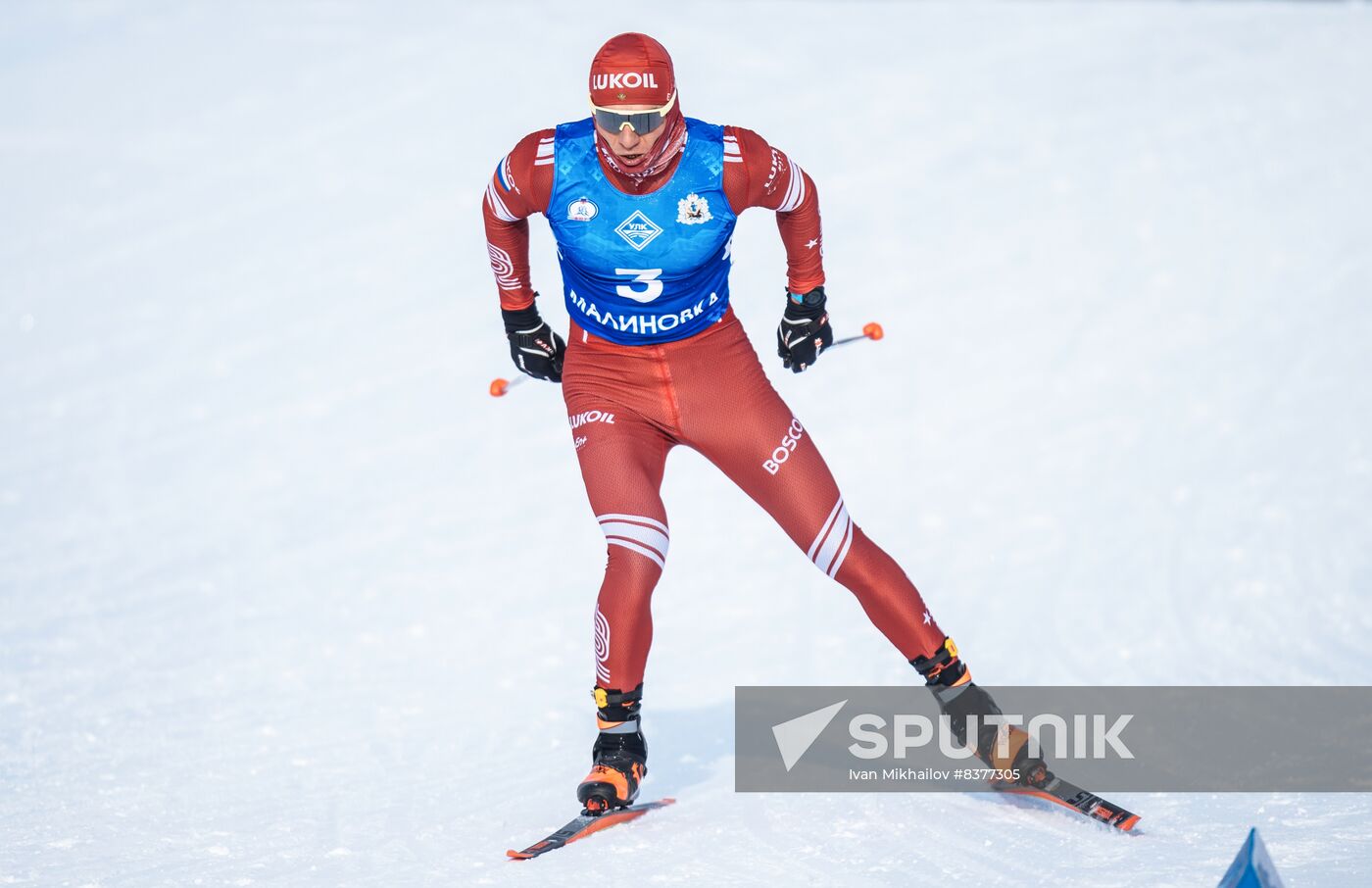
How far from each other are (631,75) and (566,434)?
553 cm

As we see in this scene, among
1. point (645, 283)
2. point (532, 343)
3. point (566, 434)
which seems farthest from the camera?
point (566, 434)

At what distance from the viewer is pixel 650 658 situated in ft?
23.3

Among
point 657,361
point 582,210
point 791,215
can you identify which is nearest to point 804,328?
point 791,215

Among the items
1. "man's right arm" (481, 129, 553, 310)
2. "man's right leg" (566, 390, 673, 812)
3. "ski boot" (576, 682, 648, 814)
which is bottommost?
"ski boot" (576, 682, 648, 814)

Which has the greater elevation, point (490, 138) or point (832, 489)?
point (490, 138)

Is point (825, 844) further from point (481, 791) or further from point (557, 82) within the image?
point (557, 82)

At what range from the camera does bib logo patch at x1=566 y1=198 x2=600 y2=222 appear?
15.1 ft

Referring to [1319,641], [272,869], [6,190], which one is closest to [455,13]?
[6,190]

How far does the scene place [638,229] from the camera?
15.1 feet

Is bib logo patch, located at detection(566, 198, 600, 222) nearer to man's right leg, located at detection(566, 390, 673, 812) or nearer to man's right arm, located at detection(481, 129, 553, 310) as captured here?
man's right arm, located at detection(481, 129, 553, 310)

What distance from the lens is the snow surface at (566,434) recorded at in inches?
205

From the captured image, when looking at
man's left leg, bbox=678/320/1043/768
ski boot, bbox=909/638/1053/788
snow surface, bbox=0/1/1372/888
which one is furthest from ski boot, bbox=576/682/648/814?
ski boot, bbox=909/638/1053/788

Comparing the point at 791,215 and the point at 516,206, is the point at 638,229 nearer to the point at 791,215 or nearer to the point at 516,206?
the point at 516,206

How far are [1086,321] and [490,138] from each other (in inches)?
200
